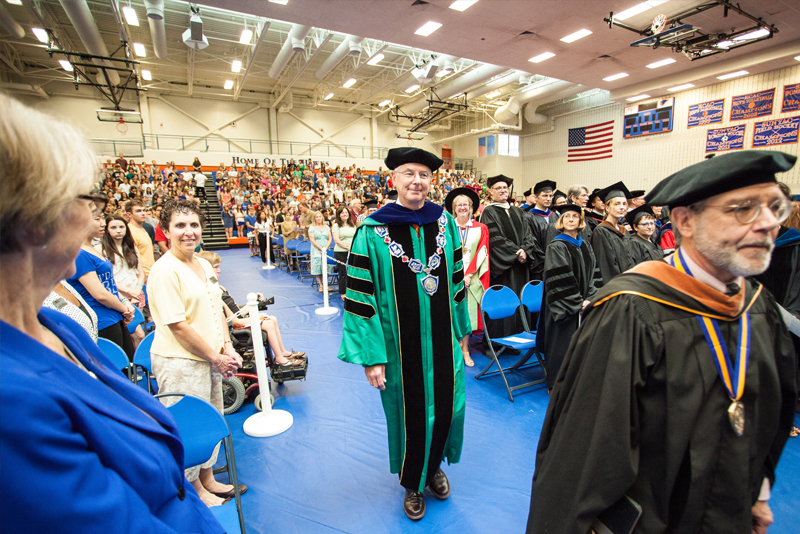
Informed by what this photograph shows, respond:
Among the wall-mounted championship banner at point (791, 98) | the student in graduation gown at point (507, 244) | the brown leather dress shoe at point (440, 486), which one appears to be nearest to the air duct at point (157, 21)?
the student in graduation gown at point (507, 244)

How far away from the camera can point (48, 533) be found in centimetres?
53

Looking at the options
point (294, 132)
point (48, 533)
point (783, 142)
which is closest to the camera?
point (48, 533)

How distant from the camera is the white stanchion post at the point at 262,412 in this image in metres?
2.88

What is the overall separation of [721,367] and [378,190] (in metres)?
17.6

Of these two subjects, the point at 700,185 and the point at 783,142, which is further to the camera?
the point at 783,142

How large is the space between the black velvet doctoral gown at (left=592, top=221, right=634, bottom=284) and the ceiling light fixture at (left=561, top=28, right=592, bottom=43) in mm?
7268

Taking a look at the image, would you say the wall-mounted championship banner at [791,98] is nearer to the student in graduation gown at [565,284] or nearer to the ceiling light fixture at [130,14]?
the student in graduation gown at [565,284]

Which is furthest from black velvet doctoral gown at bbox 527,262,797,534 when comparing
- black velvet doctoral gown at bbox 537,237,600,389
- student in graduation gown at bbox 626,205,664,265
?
student in graduation gown at bbox 626,205,664,265

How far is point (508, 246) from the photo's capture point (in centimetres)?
445

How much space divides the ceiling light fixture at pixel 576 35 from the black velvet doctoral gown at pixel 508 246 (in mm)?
6826

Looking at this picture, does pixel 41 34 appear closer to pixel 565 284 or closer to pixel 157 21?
pixel 157 21

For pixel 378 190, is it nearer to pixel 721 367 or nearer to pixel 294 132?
pixel 294 132

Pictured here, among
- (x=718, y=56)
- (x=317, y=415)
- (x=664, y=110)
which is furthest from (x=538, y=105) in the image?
(x=317, y=415)

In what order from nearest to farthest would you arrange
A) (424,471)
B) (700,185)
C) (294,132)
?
(700,185) → (424,471) → (294,132)
